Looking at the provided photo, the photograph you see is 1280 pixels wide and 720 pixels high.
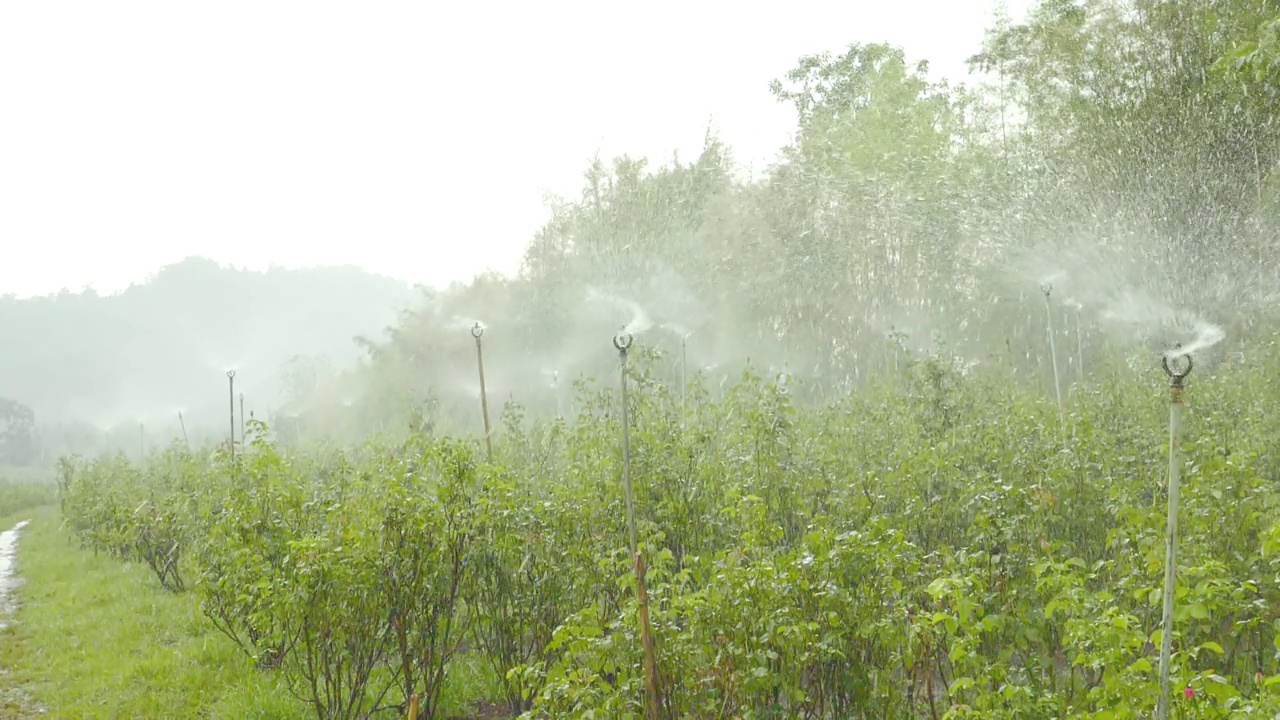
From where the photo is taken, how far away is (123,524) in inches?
489

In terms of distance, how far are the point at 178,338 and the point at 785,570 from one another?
404 ft

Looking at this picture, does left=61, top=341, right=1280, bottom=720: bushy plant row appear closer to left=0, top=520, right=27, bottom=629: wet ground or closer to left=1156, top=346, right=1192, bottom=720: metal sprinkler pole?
left=1156, top=346, right=1192, bottom=720: metal sprinkler pole

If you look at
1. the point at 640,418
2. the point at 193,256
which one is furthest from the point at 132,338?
the point at 640,418

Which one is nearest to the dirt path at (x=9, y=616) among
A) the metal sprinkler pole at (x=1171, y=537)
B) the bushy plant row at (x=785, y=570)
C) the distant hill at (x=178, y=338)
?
the bushy plant row at (x=785, y=570)

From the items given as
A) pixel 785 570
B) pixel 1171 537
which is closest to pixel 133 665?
pixel 785 570

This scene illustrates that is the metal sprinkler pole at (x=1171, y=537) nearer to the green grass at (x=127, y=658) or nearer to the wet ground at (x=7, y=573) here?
the green grass at (x=127, y=658)

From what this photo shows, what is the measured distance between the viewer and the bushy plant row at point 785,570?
342cm

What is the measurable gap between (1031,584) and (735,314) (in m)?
21.8

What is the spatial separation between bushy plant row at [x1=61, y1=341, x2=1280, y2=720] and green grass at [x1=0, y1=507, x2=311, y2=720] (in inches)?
17.6

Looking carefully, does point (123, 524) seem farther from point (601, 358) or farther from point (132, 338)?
point (132, 338)

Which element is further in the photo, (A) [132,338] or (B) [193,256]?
(B) [193,256]

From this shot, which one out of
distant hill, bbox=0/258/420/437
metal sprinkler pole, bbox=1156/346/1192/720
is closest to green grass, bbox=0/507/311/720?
metal sprinkler pole, bbox=1156/346/1192/720

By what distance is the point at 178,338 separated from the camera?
112 metres

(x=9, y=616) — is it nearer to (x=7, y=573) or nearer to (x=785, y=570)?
(x=7, y=573)
